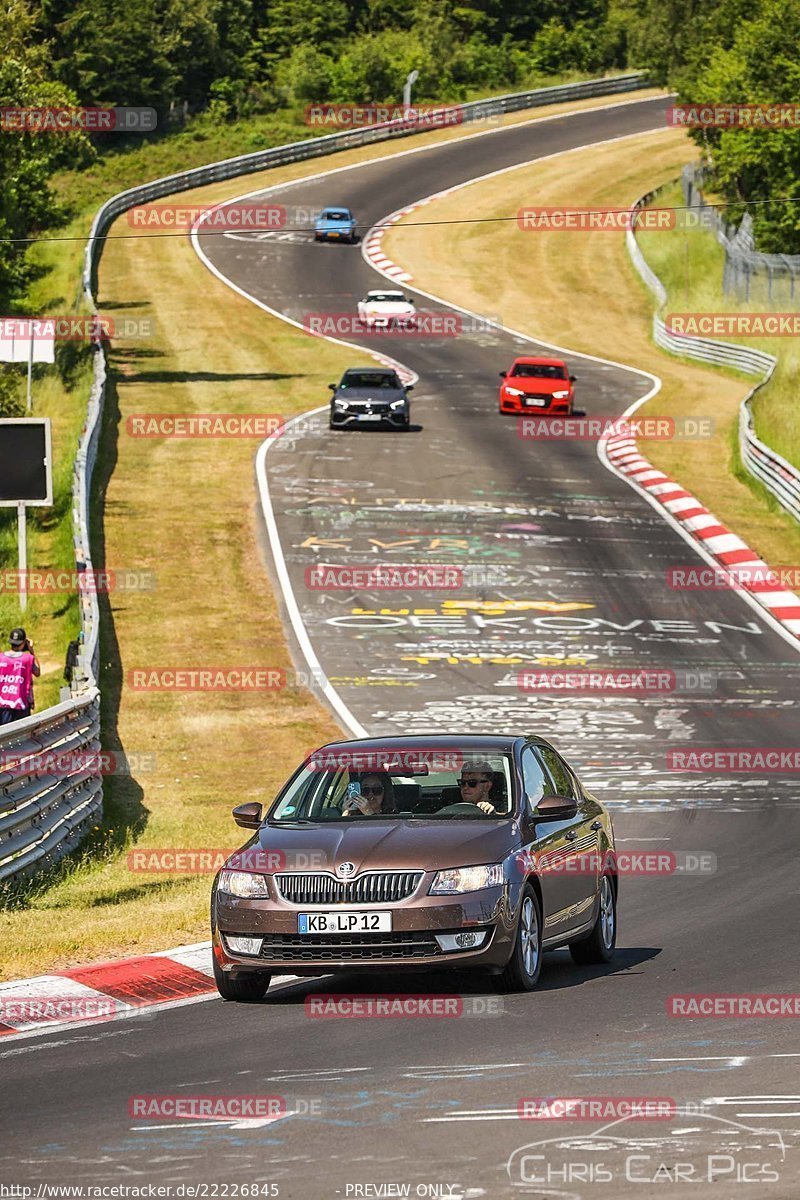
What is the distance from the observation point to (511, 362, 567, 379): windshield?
151ft

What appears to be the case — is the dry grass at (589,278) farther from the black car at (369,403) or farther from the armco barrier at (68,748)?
the armco barrier at (68,748)

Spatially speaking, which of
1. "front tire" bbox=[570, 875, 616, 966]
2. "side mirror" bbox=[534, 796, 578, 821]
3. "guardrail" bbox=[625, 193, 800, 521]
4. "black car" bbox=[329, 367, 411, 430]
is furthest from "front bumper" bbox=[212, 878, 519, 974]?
"black car" bbox=[329, 367, 411, 430]

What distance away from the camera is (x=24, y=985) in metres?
10.8

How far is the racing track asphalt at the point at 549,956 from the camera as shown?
706 cm

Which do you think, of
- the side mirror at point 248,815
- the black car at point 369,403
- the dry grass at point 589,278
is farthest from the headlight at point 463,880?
the black car at point 369,403

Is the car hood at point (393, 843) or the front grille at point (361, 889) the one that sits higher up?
the car hood at point (393, 843)

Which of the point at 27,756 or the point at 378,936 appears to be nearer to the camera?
the point at 378,936

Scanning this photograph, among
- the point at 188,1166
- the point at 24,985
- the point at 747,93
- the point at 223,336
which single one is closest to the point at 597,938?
the point at 24,985

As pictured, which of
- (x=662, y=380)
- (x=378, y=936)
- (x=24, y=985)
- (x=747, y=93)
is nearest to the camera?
(x=378, y=936)

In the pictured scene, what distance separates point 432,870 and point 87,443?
27683 millimetres

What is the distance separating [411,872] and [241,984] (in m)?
1.13

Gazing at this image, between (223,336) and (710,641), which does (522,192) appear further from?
(710,641)

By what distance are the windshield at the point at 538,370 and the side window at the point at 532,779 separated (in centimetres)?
3488

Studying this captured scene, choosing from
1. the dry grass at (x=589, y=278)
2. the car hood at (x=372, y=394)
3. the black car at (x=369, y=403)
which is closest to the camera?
the dry grass at (x=589, y=278)
